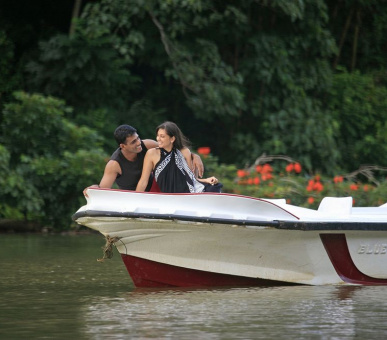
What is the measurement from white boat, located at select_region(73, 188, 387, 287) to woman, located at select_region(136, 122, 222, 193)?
511 millimetres

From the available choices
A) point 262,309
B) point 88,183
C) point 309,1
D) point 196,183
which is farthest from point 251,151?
point 262,309

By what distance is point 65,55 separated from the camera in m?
18.2

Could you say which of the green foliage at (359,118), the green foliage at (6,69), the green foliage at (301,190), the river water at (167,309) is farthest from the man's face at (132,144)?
the green foliage at (359,118)

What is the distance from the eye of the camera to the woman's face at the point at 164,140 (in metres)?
9.47

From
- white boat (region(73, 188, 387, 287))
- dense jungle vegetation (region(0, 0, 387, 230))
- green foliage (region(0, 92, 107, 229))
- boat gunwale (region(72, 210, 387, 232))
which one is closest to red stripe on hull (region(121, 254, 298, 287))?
white boat (region(73, 188, 387, 287))

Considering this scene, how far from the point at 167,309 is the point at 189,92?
11978 millimetres

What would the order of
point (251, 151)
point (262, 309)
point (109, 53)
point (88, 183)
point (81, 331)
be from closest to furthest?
point (81, 331), point (262, 309), point (88, 183), point (109, 53), point (251, 151)

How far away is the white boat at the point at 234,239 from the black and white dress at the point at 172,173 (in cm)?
52

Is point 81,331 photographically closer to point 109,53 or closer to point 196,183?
point 196,183

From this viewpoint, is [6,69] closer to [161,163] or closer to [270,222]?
[161,163]

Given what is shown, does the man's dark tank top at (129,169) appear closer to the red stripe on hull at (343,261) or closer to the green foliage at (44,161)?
the red stripe on hull at (343,261)

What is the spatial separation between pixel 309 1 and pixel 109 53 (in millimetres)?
3628

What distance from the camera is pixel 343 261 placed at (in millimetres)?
9461

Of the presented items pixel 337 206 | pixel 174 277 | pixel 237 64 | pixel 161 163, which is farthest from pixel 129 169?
pixel 237 64
